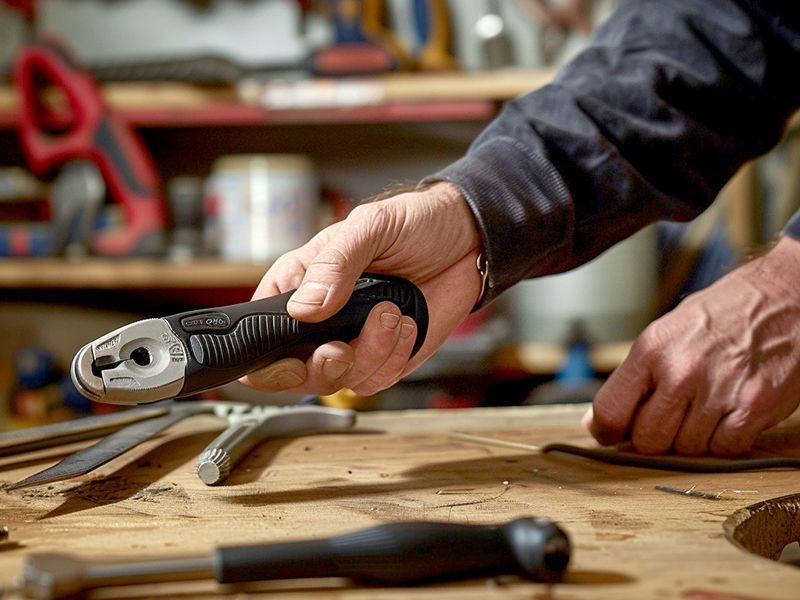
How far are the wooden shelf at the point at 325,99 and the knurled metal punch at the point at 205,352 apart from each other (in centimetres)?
92

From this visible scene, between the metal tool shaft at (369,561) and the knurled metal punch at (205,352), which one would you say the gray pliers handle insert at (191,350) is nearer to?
the knurled metal punch at (205,352)

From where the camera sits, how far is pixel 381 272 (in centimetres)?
68

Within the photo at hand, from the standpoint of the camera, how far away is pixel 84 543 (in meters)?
0.49

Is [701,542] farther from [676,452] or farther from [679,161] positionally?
[679,161]

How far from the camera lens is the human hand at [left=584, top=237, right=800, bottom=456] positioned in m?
0.69

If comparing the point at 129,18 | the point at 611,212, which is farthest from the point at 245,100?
the point at 611,212

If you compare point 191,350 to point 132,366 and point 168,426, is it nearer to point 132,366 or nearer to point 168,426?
point 132,366

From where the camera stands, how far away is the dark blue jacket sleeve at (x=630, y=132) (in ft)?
2.38

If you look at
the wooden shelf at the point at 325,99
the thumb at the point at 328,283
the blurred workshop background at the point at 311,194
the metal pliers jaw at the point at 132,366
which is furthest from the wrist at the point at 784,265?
the wooden shelf at the point at 325,99

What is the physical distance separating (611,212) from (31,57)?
1.22 metres

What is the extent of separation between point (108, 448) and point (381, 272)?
25 centimetres

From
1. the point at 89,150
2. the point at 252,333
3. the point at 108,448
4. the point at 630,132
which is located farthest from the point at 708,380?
the point at 89,150

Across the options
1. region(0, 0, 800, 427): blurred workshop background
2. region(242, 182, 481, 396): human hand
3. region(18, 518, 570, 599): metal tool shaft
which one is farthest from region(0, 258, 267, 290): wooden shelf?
region(18, 518, 570, 599): metal tool shaft

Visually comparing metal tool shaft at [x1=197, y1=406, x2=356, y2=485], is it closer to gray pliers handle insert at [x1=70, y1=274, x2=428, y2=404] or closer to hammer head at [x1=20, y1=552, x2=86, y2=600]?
gray pliers handle insert at [x1=70, y1=274, x2=428, y2=404]
